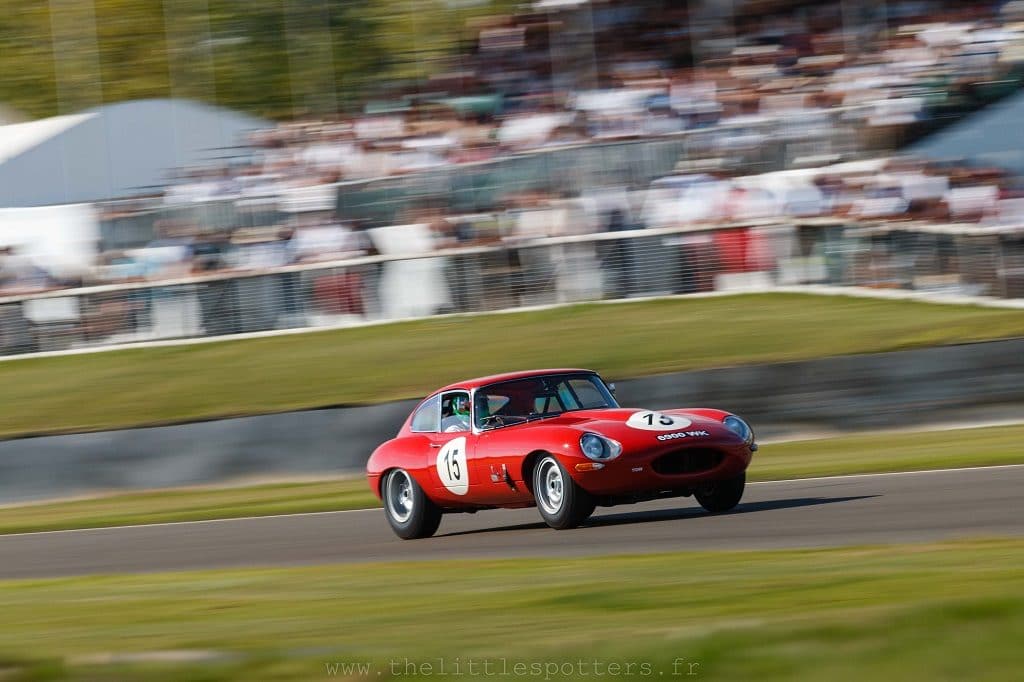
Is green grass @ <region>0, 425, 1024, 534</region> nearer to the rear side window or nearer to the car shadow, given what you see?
the car shadow

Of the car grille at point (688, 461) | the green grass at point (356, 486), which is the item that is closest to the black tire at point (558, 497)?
the car grille at point (688, 461)

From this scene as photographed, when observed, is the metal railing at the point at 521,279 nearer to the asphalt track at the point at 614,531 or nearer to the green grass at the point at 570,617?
the asphalt track at the point at 614,531

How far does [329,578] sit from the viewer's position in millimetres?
7445

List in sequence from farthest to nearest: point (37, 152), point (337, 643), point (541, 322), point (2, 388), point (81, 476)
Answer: point (37, 152), point (2, 388), point (541, 322), point (81, 476), point (337, 643)

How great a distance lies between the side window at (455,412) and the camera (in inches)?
380

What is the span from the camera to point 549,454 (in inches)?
338

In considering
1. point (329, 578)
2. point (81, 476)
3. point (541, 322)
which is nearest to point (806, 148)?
point (541, 322)

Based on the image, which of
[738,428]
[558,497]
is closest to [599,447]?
[558,497]

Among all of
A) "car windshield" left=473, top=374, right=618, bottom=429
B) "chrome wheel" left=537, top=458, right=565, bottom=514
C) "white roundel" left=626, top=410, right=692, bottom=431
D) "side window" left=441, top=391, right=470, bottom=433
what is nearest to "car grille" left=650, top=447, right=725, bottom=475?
"white roundel" left=626, top=410, right=692, bottom=431

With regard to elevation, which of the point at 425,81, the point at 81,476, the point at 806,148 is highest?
the point at 425,81

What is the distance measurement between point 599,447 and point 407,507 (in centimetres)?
204

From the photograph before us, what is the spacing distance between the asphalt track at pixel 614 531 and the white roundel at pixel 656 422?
0.58 m

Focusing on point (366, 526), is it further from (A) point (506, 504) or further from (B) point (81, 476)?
(B) point (81, 476)

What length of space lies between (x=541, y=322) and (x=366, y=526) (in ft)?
24.8
